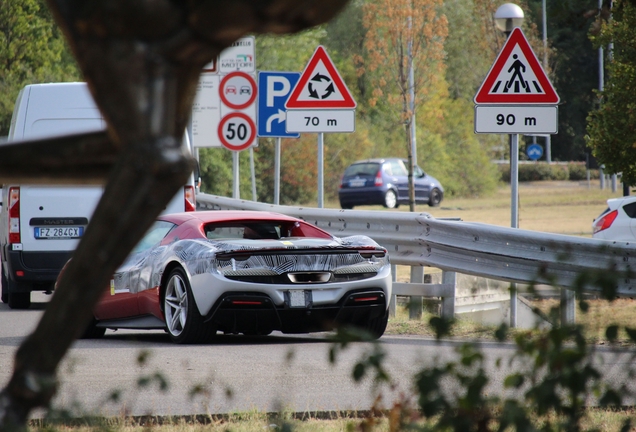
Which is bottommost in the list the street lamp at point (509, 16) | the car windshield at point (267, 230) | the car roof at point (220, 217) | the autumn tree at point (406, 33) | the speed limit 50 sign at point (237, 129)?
the car windshield at point (267, 230)

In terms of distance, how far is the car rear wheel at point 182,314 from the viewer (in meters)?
9.28

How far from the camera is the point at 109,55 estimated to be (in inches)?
98.5

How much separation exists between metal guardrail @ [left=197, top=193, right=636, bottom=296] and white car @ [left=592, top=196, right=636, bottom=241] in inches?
358

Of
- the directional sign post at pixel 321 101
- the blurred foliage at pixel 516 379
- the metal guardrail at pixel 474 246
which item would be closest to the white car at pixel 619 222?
the directional sign post at pixel 321 101

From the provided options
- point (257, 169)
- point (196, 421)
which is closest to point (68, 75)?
point (257, 169)

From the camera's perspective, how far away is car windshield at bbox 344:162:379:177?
148 feet

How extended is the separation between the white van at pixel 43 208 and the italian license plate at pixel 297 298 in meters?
4.27

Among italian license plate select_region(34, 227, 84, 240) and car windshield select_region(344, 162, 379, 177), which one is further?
car windshield select_region(344, 162, 379, 177)

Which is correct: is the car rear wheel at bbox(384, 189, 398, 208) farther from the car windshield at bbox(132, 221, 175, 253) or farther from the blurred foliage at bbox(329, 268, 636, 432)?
the blurred foliage at bbox(329, 268, 636, 432)

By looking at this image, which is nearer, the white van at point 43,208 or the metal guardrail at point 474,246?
the metal guardrail at point 474,246

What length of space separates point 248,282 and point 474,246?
305 centimetres

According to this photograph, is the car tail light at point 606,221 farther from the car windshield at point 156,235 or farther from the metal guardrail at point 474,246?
the car windshield at point 156,235

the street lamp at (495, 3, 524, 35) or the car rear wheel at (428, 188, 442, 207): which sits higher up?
the street lamp at (495, 3, 524, 35)

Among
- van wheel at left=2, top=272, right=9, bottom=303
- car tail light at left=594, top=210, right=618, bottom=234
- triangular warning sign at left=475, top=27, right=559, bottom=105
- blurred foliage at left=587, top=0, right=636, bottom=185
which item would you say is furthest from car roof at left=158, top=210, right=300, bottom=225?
car tail light at left=594, top=210, right=618, bottom=234
